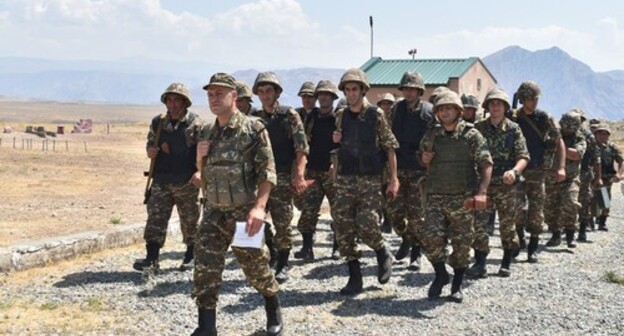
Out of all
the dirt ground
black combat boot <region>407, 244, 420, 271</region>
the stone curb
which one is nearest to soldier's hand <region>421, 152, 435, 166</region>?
→ black combat boot <region>407, 244, 420, 271</region>

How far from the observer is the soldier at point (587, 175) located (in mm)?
11266

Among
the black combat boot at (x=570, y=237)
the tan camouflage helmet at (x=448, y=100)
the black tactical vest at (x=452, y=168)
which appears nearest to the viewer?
the tan camouflage helmet at (x=448, y=100)

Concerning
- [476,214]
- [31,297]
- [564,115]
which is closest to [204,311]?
[31,297]

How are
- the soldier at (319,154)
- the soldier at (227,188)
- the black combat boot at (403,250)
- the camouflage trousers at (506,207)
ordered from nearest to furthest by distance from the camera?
the soldier at (227,188)
the camouflage trousers at (506,207)
the soldier at (319,154)
the black combat boot at (403,250)

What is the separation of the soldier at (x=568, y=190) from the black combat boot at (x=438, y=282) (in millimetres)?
4276

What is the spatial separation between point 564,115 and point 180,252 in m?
6.37

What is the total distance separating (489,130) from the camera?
25.3 ft

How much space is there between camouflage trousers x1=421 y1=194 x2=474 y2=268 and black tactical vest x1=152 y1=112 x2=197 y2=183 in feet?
9.34

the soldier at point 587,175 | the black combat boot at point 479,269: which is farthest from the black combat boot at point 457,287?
the soldier at point 587,175

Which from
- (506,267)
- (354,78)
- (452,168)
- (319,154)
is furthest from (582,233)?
(354,78)

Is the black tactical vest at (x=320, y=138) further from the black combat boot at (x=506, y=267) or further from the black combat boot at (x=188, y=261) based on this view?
the black combat boot at (x=506, y=267)

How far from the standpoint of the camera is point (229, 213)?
5.11m

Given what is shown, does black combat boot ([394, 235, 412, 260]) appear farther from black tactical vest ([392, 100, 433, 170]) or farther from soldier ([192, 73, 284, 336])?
soldier ([192, 73, 284, 336])

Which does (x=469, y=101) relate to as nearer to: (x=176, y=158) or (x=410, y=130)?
(x=410, y=130)
